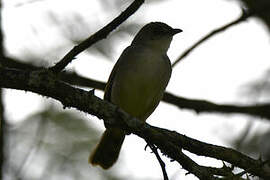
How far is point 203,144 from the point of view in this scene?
13.3ft

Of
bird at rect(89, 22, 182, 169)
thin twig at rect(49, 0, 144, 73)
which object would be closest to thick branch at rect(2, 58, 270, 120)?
bird at rect(89, 22, 182, 169)

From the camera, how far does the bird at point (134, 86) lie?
572cm

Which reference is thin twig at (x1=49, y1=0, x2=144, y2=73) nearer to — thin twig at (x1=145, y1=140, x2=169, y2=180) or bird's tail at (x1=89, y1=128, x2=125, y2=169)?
thin twig at (x1=145, y1=140, x2=169, y2=180)

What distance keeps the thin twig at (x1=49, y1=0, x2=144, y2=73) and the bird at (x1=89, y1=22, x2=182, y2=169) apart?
188 cm

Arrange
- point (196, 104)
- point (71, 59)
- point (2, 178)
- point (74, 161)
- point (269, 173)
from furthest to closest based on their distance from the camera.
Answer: point (74, 161), point (196, 104), point (2, 178), point (269, 173), point (71, 59)

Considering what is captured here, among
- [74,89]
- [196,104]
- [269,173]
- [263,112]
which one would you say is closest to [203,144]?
[269,173]

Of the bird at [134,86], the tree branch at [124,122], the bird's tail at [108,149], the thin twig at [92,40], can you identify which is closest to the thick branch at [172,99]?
the bird at [134,86]

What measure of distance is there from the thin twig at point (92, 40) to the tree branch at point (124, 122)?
0.08 metres

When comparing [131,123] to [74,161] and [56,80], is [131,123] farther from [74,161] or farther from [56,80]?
[74,161]

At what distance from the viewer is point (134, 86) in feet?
18.9

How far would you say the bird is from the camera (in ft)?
18.8

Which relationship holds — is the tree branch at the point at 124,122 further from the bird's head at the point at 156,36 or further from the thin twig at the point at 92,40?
the bird's head at the point at 156,36

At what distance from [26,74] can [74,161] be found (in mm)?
3768

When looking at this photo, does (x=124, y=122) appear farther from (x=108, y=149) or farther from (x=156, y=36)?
(x=156, y=36)
